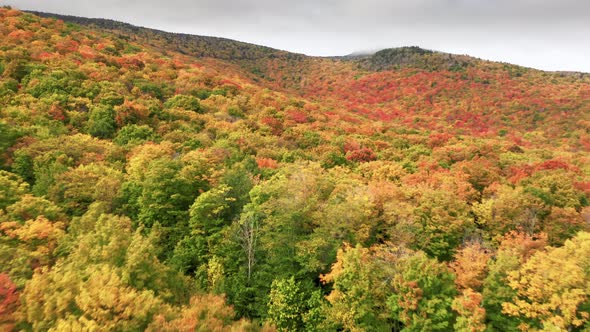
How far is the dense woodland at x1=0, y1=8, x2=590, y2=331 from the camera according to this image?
19141mm

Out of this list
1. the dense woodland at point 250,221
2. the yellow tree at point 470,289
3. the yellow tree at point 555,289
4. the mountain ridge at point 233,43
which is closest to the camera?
the yellow tree at point 555,289

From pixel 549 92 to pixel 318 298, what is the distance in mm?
112065

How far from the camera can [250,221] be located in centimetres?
2894

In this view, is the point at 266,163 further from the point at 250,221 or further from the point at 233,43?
the point at 233,43

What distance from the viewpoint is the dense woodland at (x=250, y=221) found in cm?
1914

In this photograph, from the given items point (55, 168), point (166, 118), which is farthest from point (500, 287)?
point (166, 118)

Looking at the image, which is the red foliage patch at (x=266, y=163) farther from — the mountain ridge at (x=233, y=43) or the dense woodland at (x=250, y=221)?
the mountain ridge at (x=233, y=43)

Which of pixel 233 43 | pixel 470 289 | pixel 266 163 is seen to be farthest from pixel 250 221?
pixel 233 43

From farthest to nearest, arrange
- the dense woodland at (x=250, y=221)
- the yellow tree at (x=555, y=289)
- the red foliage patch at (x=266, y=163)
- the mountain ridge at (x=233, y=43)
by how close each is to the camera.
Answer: the mountain ridge at (x=233, y=43)
the red foliage patch at (x=266, y=163)
the dense woodland at (x=250, y=221)
the yellow tree at (x=555, y=289)

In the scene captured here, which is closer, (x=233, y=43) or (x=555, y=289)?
(x=555, y=289)

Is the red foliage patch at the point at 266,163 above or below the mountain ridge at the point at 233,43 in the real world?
below

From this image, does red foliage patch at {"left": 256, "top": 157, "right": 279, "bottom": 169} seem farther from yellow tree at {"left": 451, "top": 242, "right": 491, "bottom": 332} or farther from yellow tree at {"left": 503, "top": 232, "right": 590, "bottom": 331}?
yellow tree at {"left": 503, "top": 232, "right": 590, "bottom": 331}

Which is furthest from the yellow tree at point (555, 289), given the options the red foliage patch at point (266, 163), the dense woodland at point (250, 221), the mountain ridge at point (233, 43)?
the mountain ridge at point (233, 43)

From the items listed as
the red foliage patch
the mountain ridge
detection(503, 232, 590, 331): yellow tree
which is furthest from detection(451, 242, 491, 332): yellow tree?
the mountain ridge
